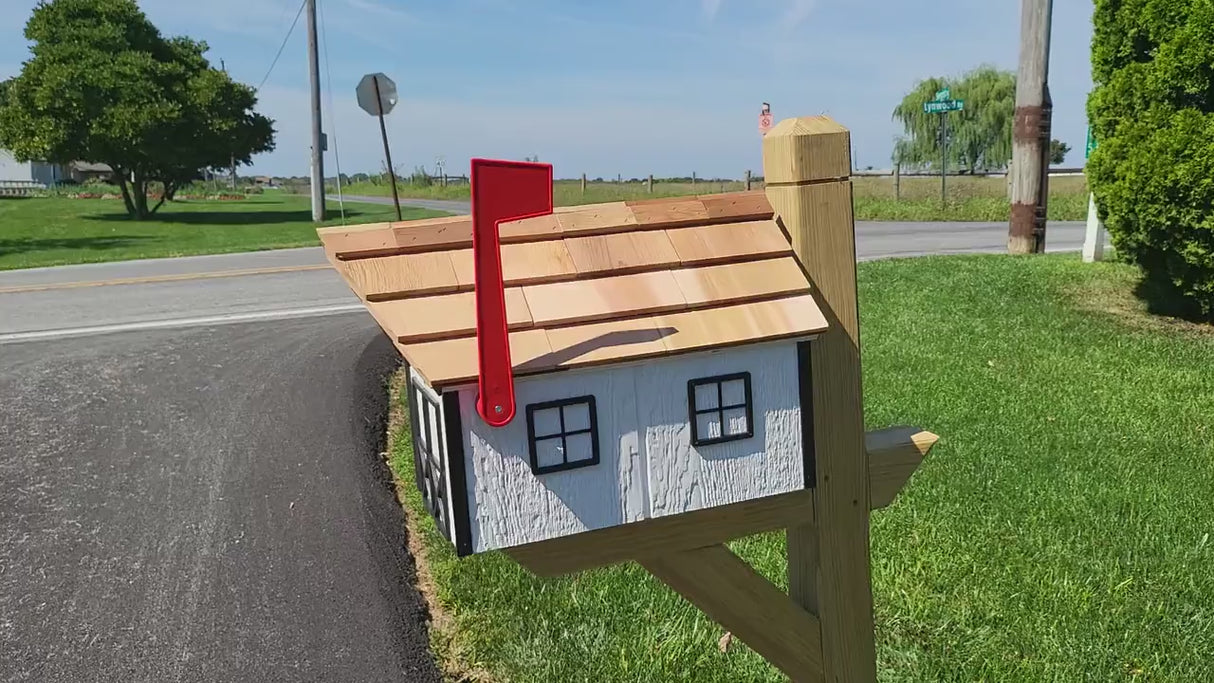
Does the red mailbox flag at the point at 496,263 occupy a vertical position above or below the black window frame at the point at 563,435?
above

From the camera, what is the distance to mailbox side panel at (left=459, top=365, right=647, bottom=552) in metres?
1.27

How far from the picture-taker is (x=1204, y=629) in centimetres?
291

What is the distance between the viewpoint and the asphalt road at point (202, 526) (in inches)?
127

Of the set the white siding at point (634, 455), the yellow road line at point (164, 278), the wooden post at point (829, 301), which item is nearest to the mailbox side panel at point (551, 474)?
the white siding at point (634, 455)

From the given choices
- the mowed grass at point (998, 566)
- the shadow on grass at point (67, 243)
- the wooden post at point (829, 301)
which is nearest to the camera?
the wooden post at point (829, 301)

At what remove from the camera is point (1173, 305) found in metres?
7.36

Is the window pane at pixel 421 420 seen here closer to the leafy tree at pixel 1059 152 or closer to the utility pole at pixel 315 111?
the utility pole at pixel 315 111

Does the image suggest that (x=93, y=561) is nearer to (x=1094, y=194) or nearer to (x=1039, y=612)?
(x=1039, y=612)

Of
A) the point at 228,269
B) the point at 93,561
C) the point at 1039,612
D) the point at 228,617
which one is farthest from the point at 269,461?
the point at 228,269

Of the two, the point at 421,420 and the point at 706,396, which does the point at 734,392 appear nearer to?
the point at 706,396

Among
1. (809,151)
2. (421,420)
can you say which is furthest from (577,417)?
(809,151)

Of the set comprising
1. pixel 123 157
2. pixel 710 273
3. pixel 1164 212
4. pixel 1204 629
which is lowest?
pixel 1204 629

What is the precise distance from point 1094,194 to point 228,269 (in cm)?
1128

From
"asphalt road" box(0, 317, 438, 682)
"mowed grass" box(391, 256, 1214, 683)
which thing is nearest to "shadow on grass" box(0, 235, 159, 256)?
"asphalt road" box(0, 317, 438, 682)
